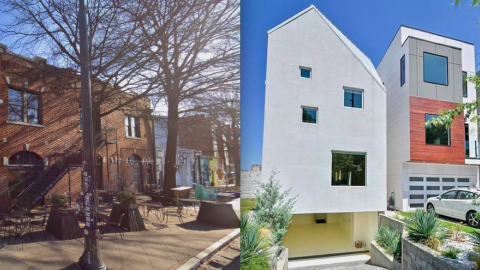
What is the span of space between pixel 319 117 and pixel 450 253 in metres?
3.44

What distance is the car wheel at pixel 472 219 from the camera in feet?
16.4

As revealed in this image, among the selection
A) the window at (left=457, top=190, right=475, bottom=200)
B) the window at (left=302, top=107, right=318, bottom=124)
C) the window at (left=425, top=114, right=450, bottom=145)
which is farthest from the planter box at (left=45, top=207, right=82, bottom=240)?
the window at (left=457, top=190, right=475, bottom=200)

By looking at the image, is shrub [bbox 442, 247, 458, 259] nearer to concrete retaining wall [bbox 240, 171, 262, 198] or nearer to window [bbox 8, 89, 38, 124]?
concrete retaining wall [bbox 240, 171, 262, 198]

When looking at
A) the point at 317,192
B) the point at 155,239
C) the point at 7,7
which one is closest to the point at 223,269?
the point at 155,239

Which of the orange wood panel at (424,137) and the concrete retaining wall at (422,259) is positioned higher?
the orange wood panel at (424,137)

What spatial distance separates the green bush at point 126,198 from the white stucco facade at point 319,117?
436 cm

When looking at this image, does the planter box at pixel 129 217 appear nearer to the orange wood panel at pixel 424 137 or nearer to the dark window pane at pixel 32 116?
the dark window pane at pixel 32 116

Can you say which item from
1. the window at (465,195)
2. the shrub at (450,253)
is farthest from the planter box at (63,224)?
the window at (465,195)

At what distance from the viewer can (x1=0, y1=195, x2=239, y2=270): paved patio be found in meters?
1.53

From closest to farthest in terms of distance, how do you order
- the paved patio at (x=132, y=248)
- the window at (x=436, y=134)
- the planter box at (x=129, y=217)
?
the paved patio at (x=132, y=248)
the planter box at (x=129, y=217)
the window at (x=436, y=134)

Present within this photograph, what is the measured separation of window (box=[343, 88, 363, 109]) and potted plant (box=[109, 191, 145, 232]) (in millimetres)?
5887

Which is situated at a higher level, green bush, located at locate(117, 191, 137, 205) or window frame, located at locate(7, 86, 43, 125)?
window frame, located at locate(7, 86, 43, 125)

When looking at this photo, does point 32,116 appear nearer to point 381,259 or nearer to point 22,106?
Answer: point 22,106

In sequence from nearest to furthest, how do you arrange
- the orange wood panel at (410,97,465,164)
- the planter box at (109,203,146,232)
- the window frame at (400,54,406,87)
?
the planter box at (109,203,146,232), the orange wood panel at (410,97,465,164), the window frame at (400,54,406,87)
